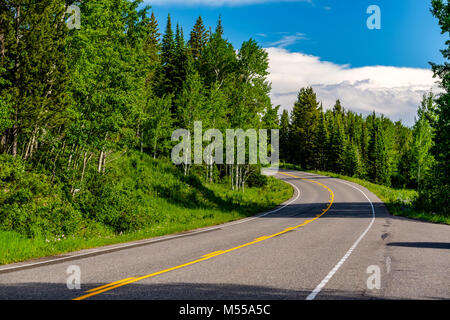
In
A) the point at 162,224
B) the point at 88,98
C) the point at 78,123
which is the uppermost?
the point at 88,98

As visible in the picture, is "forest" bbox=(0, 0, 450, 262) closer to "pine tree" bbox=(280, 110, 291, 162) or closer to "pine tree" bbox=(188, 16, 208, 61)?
"pine tree" bbox=(188, 16, 208, 61)

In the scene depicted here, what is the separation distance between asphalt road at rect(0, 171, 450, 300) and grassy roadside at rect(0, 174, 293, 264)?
1.04m

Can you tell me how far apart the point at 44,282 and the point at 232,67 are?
44.3m

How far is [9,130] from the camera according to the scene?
49.9 feet

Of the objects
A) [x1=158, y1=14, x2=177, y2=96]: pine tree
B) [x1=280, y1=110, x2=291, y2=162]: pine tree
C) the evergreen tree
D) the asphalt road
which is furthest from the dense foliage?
[x1=280, y1=110, x2=291, y2=162]: pine tree

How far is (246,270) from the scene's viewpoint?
25.8ft

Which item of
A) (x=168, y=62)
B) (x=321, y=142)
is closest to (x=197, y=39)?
(x=168, y=62)

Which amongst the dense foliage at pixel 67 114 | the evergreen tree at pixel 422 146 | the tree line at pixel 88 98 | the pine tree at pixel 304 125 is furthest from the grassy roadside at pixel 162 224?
the pine tree at pixel 304 125

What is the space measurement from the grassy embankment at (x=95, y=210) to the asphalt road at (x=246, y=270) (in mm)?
1879

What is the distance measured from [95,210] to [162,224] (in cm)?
359

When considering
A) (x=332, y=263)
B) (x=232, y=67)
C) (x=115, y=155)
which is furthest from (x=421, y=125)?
(x=332, y=263)

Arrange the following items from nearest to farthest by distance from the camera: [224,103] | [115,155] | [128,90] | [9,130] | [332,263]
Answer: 1. [332,263]
2. [9,130]
3. [128,90]
4. [115,155]
5. [224,103]

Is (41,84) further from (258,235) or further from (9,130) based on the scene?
(258,235)

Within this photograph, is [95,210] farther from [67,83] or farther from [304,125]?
Answer: [304,125]
